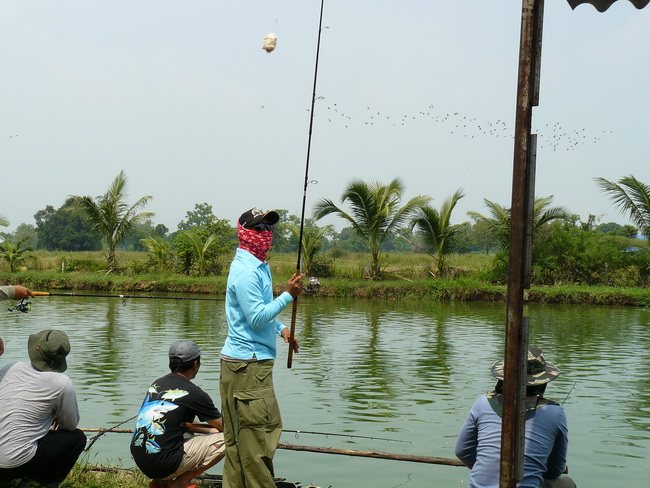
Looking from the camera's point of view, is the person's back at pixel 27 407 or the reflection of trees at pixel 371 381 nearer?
the person's back at pixel 27 407

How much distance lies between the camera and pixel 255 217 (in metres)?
3.97

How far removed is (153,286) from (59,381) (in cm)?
2219

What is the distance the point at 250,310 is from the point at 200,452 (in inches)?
35.1

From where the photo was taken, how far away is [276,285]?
24562 mm

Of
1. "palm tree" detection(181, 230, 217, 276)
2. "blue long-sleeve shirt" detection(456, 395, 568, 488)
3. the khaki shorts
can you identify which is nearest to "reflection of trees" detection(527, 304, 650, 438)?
"blue long-sleeve shirt" detection(456, 395, 568, 488)

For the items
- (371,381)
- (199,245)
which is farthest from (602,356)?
(199,245)

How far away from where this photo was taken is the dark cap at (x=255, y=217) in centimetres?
396

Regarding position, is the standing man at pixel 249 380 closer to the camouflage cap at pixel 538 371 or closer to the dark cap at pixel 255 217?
the dark cap at pixel 255 217

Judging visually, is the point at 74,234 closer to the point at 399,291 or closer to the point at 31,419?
the point at 399,291

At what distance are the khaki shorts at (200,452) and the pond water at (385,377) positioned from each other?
54.1 inches

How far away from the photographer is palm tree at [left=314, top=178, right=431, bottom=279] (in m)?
25.6

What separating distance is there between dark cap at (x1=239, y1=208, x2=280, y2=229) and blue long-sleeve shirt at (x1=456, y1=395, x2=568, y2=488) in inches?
56.9

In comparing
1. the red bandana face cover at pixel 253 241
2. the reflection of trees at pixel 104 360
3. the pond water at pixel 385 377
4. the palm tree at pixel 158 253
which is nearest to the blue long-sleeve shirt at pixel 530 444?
the red bandana face cover at pixel 253 241

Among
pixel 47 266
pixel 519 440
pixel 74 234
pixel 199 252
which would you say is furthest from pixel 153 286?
pixel 74 234
